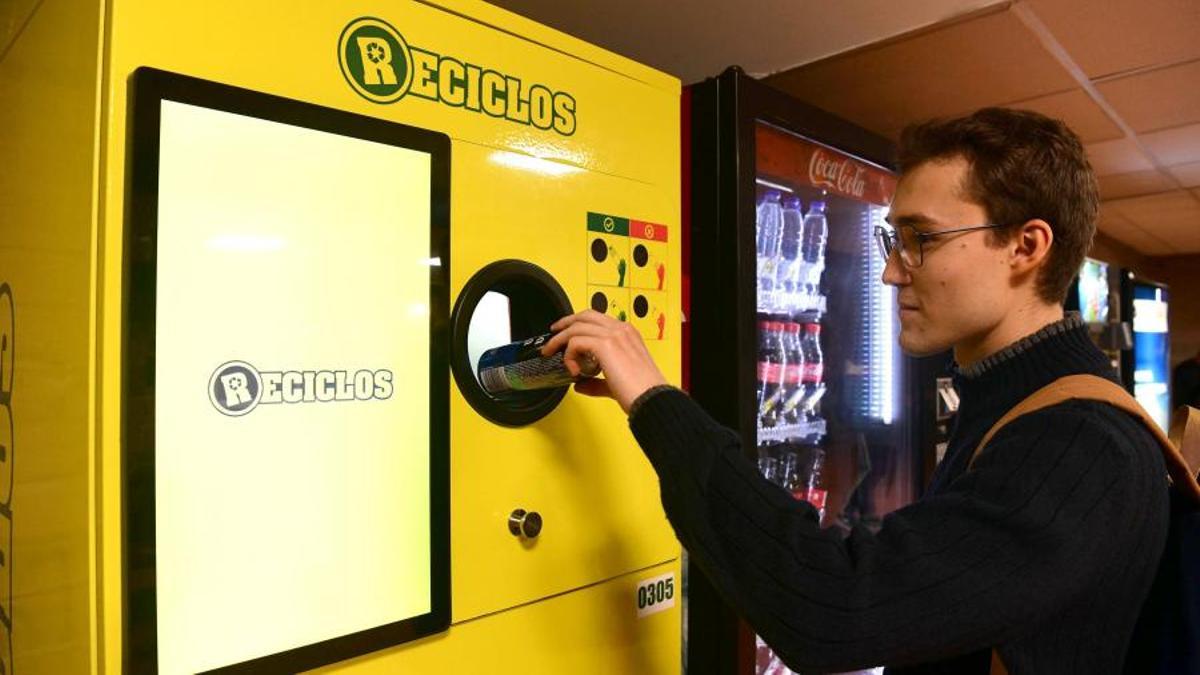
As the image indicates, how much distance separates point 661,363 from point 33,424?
0.86m

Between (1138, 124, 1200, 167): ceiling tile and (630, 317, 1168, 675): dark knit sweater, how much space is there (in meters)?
3.31

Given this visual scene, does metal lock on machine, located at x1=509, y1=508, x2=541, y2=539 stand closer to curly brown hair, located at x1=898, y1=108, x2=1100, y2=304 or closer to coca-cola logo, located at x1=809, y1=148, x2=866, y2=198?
curly brown hair, located at x1=898, y1=108, x2=1100, y2=304

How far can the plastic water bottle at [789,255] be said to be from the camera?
6.71ft

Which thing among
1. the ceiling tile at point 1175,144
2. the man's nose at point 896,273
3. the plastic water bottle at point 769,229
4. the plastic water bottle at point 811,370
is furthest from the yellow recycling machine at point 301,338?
the ceiling tile at point 1175,144

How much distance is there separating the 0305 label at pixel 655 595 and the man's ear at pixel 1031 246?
28.3 inches

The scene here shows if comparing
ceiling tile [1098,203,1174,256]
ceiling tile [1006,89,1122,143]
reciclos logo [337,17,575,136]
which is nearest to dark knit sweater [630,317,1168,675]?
reciclos logo [337,17,575,136]

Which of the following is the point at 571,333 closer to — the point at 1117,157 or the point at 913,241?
the point at 913,241

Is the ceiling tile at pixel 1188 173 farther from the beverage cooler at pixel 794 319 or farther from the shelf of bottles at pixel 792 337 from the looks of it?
the shelf of bottles at pixel 792 337

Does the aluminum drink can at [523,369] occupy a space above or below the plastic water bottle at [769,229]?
below

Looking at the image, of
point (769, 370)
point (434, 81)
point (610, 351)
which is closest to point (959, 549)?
point (610, 351)

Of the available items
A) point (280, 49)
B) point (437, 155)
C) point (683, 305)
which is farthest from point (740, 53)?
point (280, 49)

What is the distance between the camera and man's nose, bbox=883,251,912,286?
1.22 m

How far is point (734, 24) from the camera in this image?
2062mm

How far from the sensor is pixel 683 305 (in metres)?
1.60
